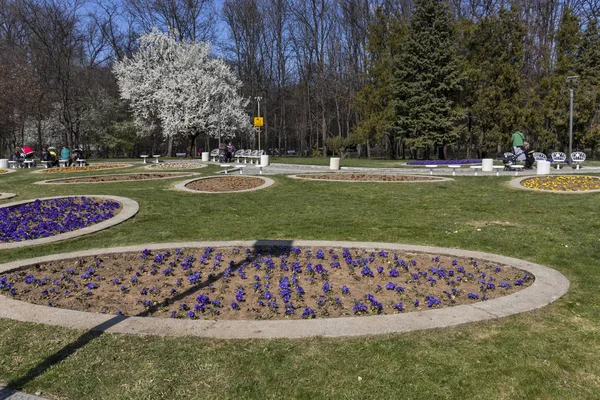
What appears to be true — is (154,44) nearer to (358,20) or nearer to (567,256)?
(358,20)

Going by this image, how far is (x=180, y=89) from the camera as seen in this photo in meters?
35.8

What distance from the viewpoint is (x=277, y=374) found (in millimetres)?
2844

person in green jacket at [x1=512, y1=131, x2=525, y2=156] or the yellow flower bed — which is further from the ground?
person in green jacket at [x1=512, y1=131, x2=525, y2=156]

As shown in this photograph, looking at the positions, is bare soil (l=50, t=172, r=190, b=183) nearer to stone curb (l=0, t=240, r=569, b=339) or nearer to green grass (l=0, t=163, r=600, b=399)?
stone curb (l=0, t=240, r=569, b=339)

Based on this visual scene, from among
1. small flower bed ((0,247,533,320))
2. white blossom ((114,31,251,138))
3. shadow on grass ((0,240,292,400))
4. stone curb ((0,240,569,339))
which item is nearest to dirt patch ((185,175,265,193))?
small flower bed ((0,247,533,320))

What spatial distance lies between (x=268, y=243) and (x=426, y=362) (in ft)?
12.3

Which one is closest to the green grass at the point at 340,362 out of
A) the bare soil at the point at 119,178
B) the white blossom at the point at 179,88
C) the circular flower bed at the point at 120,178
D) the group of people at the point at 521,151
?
the group of people at the point at 521,151

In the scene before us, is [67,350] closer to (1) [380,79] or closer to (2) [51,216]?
(2) [51,216]

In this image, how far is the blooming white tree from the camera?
35062 millimetres

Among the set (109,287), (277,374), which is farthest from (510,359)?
(109,287)

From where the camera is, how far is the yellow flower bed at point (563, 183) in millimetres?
11609

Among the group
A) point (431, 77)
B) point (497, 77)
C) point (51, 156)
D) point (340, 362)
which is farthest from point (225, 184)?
point (497, 77)

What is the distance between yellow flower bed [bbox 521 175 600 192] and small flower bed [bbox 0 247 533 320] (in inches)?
302

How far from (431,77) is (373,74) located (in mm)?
5573
